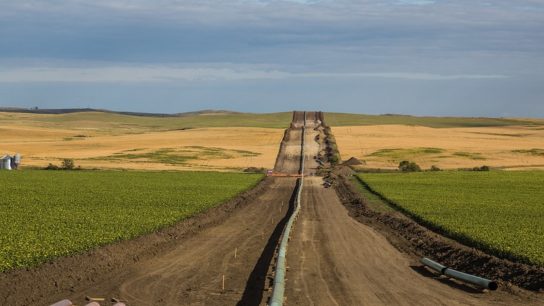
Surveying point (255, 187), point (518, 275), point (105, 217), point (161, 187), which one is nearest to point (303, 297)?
point (518, 275)

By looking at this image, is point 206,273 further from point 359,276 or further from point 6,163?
point 6,163

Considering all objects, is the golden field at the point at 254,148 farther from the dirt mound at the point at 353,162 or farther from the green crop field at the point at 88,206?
the green crop field at the point at 88,206

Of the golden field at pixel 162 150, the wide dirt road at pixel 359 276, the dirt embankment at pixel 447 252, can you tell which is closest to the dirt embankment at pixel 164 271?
the wide dirt road at pixel 359 276

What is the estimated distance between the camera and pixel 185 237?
3183 cm

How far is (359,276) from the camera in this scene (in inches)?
894

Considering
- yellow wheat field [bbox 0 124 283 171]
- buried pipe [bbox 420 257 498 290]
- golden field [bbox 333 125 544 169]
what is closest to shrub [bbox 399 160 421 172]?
golden field [bbox 333 125 544 169]

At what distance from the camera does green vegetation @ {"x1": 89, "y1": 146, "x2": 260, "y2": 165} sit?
100062 millimetres

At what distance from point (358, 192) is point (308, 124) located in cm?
10890

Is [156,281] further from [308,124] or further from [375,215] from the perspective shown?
[308,124]

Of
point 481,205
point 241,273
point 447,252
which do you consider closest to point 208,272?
point 241,273

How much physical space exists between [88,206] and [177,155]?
6484 cm

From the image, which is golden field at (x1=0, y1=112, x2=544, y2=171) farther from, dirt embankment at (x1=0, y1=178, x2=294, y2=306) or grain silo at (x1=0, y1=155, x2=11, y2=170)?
dirt embankment at (x1=0, y1=178, x2=294, y2=306)

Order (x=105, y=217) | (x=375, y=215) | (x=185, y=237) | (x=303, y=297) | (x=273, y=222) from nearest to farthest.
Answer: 1. (x=303, y=297)
2. (x=185, y=237)
3. (x=105, y=217)
4. (x=273, y=222)
5. (x=375, y=215)

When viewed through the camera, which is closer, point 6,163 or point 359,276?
point 359,276
